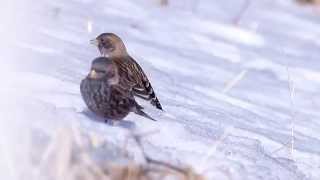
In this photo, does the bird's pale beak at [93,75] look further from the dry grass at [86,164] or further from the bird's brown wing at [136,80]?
the dry grass at [86,164]

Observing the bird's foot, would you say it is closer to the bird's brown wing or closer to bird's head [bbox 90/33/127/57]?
the bird's brown wing

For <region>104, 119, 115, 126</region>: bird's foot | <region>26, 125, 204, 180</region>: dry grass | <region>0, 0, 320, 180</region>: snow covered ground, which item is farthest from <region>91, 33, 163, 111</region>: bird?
<region>26, 125, 204, 180</region>: dry grass

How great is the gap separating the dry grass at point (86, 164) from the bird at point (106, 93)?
0.32 m

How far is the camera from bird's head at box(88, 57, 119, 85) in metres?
4.08

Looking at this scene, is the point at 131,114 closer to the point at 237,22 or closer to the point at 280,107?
the point at 280,107

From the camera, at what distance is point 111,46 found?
15.4ft

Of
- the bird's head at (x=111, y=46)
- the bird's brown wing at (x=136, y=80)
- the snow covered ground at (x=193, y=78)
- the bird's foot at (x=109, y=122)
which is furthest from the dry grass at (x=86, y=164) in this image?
the bird's head at (x=111, y=46)

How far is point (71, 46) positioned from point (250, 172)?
1.91 metres

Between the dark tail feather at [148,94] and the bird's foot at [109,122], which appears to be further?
the dark tail feather at [148,94]

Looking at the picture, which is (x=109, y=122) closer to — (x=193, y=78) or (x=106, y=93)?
(x=106, y=93)

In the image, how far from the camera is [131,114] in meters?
4.31

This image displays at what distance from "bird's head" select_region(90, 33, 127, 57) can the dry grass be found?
0.99 metres

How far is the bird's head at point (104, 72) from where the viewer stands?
4082 millimetres

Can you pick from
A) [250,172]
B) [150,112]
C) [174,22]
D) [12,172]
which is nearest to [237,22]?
[174,22]
